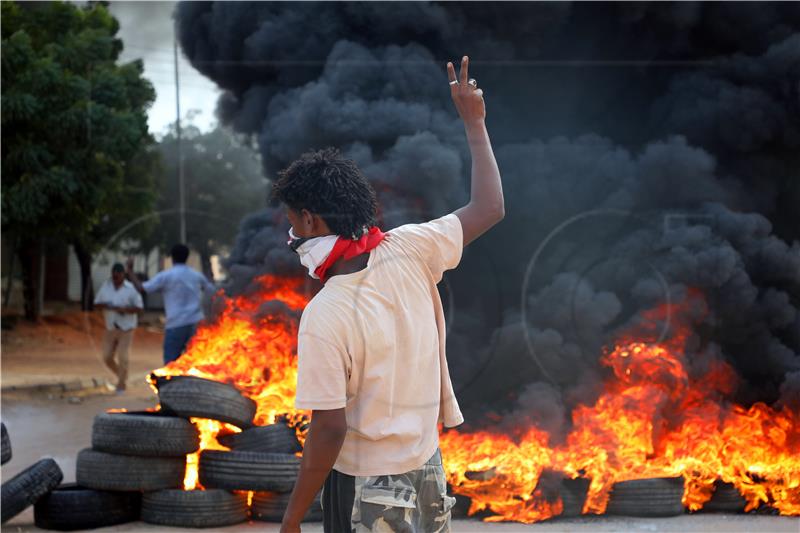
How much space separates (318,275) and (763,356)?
7060mm

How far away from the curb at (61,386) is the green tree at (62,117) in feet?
18.7

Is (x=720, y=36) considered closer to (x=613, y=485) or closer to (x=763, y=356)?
(x=763, y=356)

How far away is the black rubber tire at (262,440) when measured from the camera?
6793 millimetres

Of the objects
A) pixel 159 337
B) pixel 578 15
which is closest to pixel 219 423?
pixel 578 15

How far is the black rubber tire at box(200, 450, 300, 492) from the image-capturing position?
636cm

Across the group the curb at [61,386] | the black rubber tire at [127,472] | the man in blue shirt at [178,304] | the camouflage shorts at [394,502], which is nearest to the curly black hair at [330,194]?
the camouflage shorts at [394,502]

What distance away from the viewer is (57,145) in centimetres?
1995

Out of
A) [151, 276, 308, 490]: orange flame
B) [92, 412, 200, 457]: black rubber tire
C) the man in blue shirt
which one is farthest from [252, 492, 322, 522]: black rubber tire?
the man in blue shirt

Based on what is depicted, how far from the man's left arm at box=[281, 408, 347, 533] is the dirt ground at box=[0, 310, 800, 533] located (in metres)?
3.84

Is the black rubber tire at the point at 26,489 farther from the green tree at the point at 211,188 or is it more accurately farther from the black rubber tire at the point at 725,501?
the green tree at the point at 211,188

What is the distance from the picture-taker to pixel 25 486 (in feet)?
20.5

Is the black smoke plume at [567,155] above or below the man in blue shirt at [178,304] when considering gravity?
above

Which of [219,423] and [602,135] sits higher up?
[602,135]

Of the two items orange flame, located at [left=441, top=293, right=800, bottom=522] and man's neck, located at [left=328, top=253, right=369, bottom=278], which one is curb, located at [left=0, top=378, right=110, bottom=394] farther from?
man's neck, located at [left=328, top=253, right=369, bottom=278]
